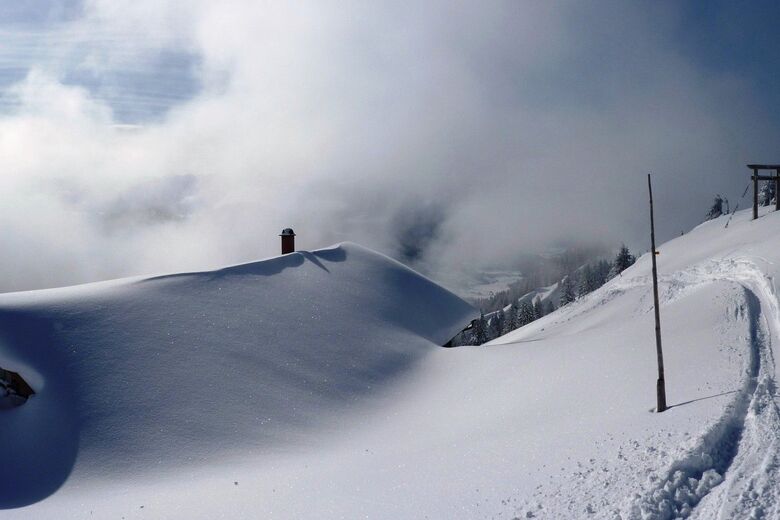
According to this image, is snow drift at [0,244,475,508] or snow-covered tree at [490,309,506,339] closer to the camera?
snow drift at [0,244,475,508]

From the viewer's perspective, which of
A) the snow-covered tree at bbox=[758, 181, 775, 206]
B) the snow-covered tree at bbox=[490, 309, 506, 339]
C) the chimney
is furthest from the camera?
the snow-covered tree at bbox=[490, 309, 506, 339]

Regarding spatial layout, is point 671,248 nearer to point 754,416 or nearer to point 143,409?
point 754,416

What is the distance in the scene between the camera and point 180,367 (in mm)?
21156

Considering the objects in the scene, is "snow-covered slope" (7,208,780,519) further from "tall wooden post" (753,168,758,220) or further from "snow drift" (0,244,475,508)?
"tall wooden post" (753,168,758,220)

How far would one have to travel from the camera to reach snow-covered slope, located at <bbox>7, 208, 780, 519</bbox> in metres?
11.8

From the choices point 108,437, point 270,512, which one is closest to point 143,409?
point 108,437

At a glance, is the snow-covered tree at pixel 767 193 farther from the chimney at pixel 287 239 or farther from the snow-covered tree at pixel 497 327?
the chimney at pixel 287 239

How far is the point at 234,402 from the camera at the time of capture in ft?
66.7

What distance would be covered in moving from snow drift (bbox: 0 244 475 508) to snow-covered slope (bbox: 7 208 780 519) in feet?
0.29

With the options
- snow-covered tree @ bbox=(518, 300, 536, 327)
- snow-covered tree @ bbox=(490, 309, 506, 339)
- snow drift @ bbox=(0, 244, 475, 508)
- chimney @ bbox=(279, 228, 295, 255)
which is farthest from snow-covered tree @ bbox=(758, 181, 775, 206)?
chimney @ bbox=(279, 228, 295, 255)

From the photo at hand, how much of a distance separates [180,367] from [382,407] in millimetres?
8612

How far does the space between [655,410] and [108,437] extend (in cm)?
Result: 1685

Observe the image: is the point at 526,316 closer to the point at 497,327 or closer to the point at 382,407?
the point at 497,327

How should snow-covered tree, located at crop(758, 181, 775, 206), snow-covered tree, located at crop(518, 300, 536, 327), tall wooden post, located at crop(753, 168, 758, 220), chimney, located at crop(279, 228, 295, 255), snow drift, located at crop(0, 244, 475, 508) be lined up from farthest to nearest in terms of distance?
snow-covered tree, located at crop(518, 300, 536, 327)
snow-covered tree, located at crop(758, 181, 775, 206)
tall wooden post, located at crop(753, 168, 758, 220)
chimney, located at crop(279, 228, 295, 255)
snow drift, located at crop(0, 244, 475, 508)
